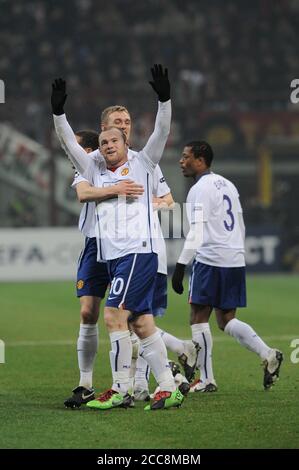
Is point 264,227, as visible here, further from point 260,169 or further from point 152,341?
point 152,341

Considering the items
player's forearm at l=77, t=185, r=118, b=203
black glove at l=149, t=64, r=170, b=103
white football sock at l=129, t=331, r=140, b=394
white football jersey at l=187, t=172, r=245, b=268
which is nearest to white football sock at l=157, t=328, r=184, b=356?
white football sock at l=129, t=331, r=140, b=394

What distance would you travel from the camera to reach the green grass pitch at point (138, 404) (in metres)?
6.96

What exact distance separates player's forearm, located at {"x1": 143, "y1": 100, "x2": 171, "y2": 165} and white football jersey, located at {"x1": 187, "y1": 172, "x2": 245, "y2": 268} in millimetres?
1572

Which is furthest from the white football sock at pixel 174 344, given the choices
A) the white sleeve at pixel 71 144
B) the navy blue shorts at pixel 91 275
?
the white sleeve at pixel 71 144

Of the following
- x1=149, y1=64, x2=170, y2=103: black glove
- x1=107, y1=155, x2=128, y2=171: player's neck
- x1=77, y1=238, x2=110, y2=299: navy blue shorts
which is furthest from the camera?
x1=77, y1=238, x2=110, y2=299: navy blue shorts

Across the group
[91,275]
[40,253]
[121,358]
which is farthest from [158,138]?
[40,253]

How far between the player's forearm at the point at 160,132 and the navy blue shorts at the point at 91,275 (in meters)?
0.99

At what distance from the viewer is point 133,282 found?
8242mm

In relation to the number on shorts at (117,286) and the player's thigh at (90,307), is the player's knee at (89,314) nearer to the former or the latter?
the player's thigh at (90,307)

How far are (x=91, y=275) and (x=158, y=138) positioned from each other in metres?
1.37

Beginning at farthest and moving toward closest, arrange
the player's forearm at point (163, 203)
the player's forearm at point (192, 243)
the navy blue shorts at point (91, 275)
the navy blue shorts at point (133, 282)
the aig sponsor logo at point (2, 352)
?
the aig sponsor logo at point (2, 352)
the player's forearm at point (192, 243)
the player's forearm at point (163, 203)
the navy blue shorts at point (91, 275)
the navy blue shorts at point (133, 282)

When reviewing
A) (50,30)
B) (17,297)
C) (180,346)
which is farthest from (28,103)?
(180,346)

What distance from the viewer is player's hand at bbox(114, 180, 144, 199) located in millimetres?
8227

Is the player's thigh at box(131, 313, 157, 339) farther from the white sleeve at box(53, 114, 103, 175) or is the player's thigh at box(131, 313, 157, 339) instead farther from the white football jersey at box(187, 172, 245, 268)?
the white football jersey at box(187, 172, 245, 268)
